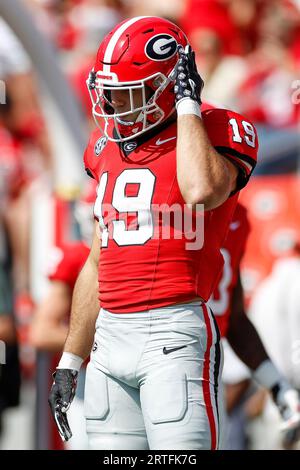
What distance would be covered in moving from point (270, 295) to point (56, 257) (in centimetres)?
156

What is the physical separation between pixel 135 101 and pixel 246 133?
360 millimetres

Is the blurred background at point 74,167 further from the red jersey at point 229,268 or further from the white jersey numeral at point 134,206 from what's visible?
the white jersey numeral at point 134,206

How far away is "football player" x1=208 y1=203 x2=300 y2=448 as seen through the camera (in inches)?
173

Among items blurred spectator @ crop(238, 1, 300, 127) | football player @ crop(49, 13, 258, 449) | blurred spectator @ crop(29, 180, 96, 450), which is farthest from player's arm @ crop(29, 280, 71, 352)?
blurred spectator @ crop(238, 1, 300, 127)

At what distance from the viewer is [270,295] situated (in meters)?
6.70

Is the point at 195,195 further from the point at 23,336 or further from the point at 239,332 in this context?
the point at 23,336

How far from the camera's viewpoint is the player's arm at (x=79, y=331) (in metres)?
3.86

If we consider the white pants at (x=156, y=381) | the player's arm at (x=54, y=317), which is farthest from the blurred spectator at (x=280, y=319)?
the white pants at (x=156, y=381)

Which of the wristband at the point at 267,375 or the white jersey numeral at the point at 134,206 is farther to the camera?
the wristband at the point at 267,375

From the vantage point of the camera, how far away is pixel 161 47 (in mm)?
3707

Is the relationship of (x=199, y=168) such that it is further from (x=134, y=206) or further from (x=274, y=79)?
(x=274, y=79)

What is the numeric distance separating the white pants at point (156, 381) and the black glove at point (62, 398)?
99 millimetres

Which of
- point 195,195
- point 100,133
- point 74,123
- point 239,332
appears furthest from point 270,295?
point 195,195

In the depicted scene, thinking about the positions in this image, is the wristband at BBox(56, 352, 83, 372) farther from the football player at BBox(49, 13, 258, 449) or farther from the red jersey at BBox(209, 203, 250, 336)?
the red jersey at BBox(209, 203, 250, 336)
